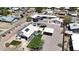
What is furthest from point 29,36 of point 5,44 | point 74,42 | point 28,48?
point 74,42

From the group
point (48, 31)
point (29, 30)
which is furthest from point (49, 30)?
point (29, 30)

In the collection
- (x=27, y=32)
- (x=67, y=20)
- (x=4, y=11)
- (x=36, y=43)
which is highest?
(x=4, y=11)

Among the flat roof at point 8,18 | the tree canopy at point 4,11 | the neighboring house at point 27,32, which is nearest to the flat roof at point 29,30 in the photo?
the neighboring house at point 27,32

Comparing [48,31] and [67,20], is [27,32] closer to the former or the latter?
[48,31]

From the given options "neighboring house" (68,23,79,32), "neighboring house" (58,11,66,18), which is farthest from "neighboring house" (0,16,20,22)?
"neighboring house" (68,23,79,32)

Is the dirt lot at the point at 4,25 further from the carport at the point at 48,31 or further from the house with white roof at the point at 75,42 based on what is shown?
the house with white roof at the point at 75,42
